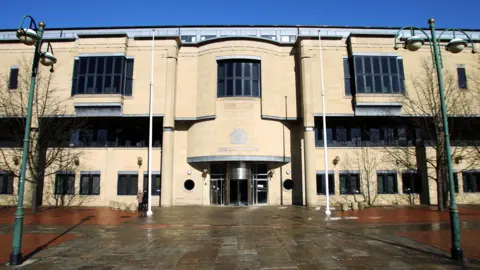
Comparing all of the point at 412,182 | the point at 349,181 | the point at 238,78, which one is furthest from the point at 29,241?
the point at 412,182

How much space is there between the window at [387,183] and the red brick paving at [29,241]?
25884mm

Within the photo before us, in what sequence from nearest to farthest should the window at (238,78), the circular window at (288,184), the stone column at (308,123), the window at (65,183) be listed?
the stone column at (308,123) → the window at (238,78) → the window at (65,183) → the circular window at (288,184)

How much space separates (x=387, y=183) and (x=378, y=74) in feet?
33.6

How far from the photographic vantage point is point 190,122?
3020 cm

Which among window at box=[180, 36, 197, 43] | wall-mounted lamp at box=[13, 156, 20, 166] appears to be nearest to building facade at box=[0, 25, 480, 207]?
wall-mounted lamp at box=[13, 156, 20, 166]

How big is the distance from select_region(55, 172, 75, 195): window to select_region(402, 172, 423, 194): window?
103ft

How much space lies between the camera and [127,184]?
2992cm

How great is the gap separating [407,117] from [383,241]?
20.2 metres

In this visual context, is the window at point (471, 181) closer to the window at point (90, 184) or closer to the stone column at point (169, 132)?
the stone column at point (169, 132)

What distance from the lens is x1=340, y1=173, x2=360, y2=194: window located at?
29719 millimetres

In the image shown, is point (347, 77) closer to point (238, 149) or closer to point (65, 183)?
point (238, 149)

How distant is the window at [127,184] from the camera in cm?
2981

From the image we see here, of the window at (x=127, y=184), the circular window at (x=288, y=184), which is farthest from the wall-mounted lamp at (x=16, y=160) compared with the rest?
the circular window at (x=288, y=184)

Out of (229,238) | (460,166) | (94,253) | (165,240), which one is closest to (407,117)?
(460,166)
